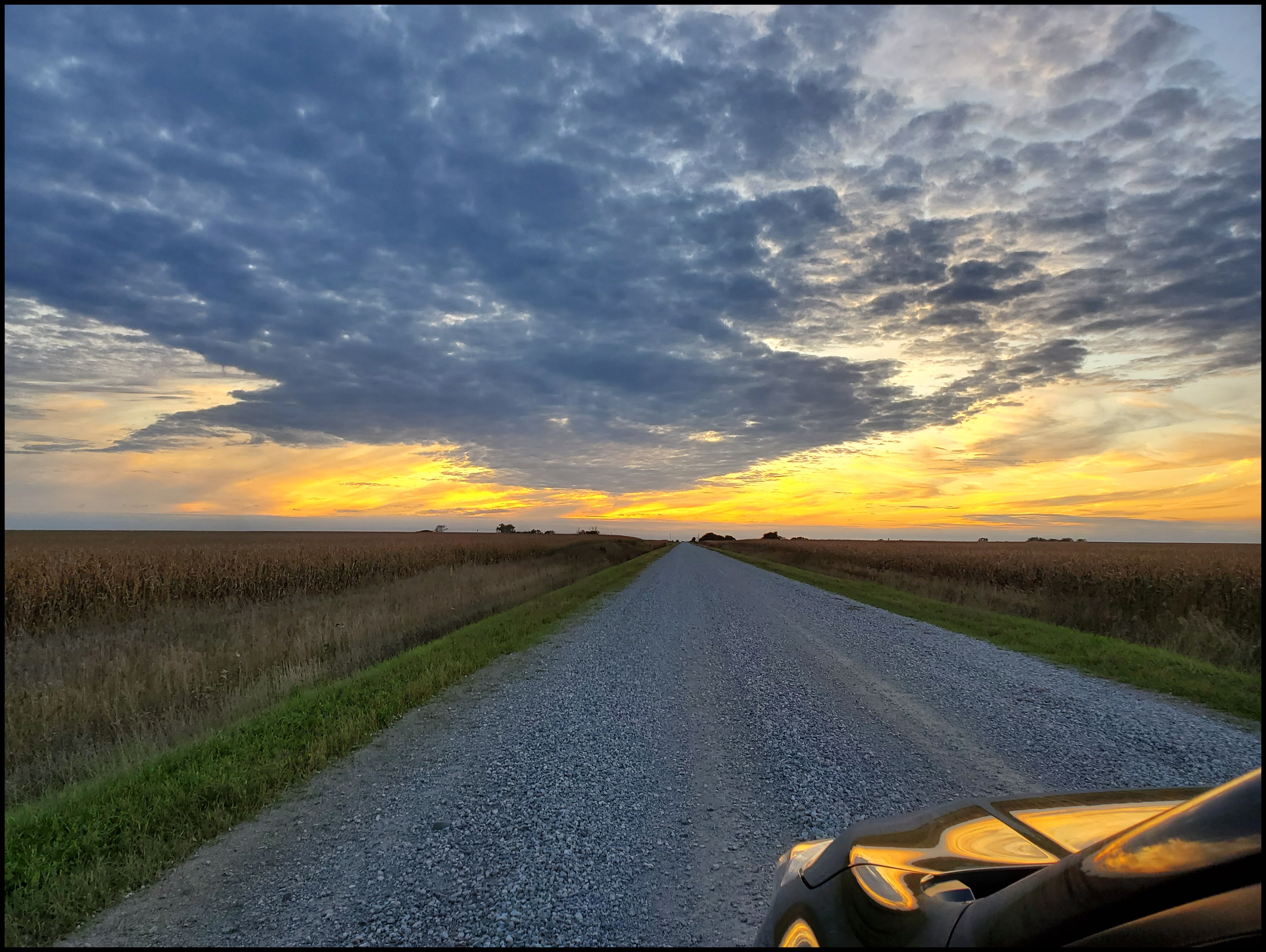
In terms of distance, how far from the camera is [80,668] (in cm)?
936

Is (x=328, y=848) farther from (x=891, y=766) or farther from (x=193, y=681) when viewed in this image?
(x=193, y=681)

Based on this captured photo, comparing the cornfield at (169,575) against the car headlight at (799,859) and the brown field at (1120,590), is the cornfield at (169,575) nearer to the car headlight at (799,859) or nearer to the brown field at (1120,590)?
the car headlight at (799,859)

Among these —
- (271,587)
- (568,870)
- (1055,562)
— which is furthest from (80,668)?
(1055,562)

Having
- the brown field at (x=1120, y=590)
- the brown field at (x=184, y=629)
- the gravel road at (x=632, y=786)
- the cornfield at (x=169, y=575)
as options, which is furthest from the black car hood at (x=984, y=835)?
the cornfield at (x=169, y=575)

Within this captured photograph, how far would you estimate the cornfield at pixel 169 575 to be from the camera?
1479cm

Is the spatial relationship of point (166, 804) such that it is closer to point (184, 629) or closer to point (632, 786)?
point (632, 786)

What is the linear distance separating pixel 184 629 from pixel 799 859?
15.4 m

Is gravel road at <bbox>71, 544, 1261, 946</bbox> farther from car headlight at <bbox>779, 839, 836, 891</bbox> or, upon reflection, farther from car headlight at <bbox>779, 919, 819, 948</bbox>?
car headlight at <bbox>779, 919, 819, 948</bbox>

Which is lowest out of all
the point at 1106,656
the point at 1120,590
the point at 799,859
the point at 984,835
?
the point at 1106,656

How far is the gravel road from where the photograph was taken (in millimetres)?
3318

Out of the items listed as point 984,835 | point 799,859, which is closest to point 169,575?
point 799,859

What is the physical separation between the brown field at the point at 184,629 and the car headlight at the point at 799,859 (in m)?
6.58

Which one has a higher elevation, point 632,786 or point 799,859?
point 799,859

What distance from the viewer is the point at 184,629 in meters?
13.4
